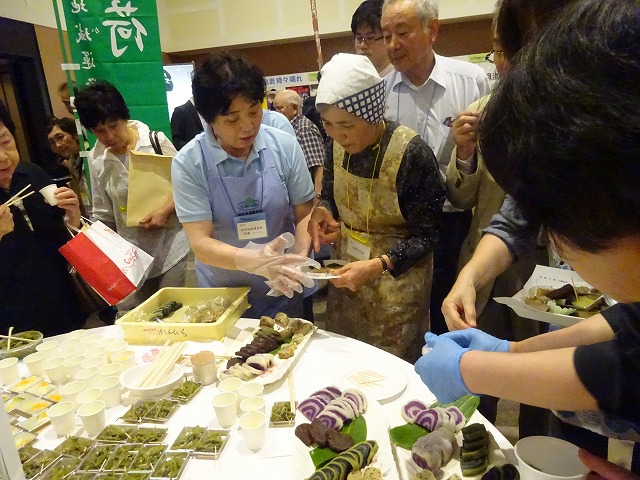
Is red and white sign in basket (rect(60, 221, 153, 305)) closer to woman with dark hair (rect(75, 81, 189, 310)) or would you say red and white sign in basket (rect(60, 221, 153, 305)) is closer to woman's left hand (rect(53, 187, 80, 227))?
woman's left hand (rect(53, 187, 80, 227))

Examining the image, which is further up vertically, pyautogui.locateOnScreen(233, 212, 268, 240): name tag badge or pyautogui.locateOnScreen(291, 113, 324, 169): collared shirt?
pyautogui.locateOnScreen(291, 113, 324, 169): collared shirt

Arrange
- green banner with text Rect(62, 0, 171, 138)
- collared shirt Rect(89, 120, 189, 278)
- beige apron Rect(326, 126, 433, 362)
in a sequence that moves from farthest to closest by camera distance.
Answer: green banner with text Rect(62, 0, 171, 138) < collared shirt Rect(89, 120, 189, 278) < beige apron Rect(326, 126, 433, 362)

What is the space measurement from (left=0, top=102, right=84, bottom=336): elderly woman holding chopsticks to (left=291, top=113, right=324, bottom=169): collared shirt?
2.01m

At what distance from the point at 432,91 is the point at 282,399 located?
1862 millimetres

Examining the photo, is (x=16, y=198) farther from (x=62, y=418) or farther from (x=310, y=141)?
(x=310, y=141)

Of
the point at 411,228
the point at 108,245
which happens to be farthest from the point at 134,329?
the point at 411,228

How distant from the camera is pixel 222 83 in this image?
1.82 metres

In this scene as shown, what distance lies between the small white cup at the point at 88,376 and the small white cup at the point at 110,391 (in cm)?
6

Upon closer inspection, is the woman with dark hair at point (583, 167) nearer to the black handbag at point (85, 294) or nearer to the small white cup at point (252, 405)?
the small white cup at point (252, 405)

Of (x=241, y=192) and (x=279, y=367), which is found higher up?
(x=241, y=192)

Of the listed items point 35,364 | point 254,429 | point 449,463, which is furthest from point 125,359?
point 449,463

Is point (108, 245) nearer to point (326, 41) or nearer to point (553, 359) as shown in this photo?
point (553, 359)

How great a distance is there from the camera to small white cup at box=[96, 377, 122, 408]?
137 cm

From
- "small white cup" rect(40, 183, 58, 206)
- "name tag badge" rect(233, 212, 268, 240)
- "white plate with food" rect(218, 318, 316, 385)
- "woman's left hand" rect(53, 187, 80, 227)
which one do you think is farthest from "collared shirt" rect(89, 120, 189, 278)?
"white plate with food" rect(218, 318, 316, 385)
